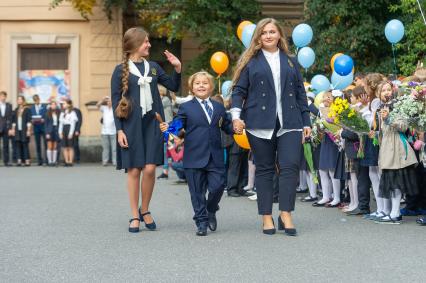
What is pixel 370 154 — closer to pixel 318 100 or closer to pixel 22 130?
pixel 318 100

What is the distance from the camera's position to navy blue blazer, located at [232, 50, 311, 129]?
324 inches

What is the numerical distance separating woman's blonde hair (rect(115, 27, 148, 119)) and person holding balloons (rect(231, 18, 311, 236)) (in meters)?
0.99

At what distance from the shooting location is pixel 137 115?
8.48 meters

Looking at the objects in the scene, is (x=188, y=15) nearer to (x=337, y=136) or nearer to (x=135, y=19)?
(x=135, y=19)

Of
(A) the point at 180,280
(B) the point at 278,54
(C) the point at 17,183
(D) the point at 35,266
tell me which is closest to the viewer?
(A) the point at 180,280

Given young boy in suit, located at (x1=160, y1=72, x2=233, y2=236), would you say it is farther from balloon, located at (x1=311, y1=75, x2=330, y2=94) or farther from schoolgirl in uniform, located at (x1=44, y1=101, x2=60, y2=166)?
schoolgirl in uniform, located at (x1=44, y1=101, x2=60, y2=166)

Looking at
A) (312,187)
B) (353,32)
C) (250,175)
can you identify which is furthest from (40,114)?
(312,187)

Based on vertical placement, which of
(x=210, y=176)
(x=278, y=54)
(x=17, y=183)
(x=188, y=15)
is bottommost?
(x=17, y=183)

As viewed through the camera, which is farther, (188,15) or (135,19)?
(135,19)

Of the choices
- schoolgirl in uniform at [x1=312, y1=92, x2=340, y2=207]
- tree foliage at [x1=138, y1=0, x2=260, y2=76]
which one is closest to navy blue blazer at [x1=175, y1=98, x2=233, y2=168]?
schoolgirl in uniform at [x1=312, y1=92, x2=340, y2=207]

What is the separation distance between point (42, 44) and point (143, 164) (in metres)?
17.2

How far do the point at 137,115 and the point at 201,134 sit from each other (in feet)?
2.10

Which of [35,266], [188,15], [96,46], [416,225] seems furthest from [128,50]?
[96,46]

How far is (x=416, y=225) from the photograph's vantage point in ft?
30.0
